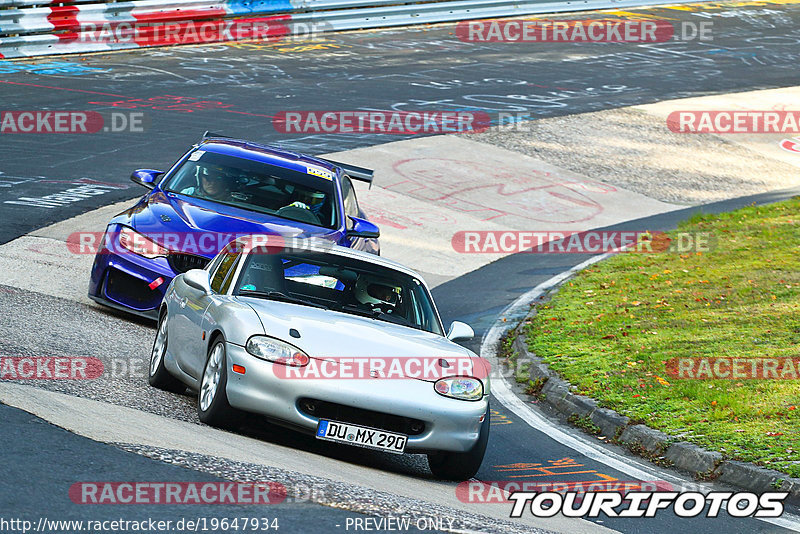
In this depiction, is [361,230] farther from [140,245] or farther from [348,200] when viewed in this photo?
[140,245]

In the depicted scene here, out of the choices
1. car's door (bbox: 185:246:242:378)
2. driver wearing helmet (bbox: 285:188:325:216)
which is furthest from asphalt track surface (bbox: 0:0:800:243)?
car's door (bbox: 185:246:242:378)

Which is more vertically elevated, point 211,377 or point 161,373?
point 211,377

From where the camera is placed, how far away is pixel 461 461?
25.2ft

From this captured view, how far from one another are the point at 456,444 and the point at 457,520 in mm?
1330

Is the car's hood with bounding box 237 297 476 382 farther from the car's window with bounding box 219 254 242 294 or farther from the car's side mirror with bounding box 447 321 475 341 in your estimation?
the car's window with bounding box 219 254 242 294

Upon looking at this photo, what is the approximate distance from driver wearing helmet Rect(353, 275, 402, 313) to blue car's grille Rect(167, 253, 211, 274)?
2.68 metres

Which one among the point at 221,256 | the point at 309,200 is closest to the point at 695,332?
the point at 309,200

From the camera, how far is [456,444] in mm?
7504

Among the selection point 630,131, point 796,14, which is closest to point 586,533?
point 630,131

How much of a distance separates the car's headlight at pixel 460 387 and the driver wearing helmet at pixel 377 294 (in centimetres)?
108

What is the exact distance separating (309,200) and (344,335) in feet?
15.5

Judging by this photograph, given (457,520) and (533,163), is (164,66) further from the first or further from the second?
(457,520)

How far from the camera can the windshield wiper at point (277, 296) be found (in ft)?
26.8

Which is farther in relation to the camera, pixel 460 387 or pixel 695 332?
pixel 695 332
